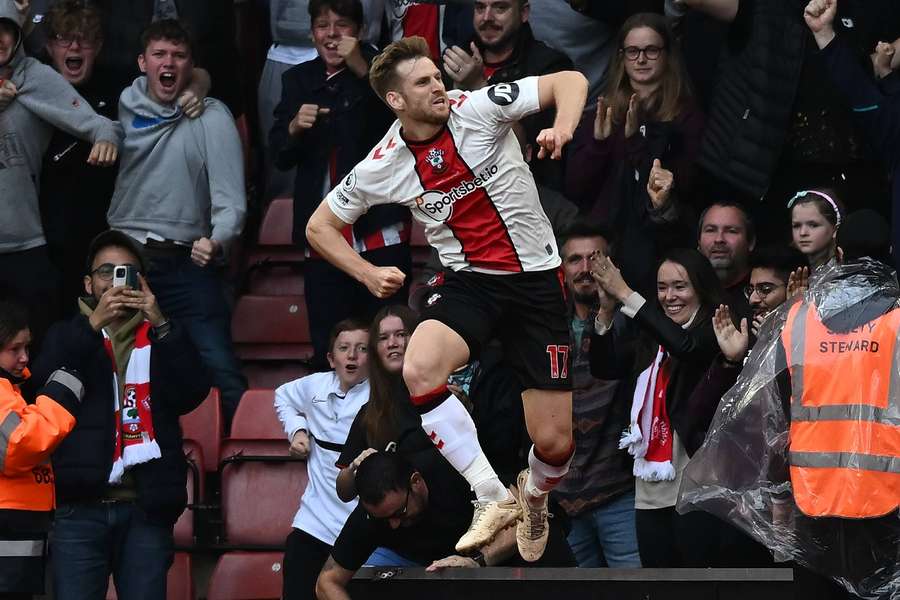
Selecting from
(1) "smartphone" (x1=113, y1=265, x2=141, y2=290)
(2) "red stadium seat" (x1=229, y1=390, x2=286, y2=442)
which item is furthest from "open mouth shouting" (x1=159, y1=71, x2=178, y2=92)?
(1) "smartphone" (x1=113, y1=265, x2=141, y2=290)

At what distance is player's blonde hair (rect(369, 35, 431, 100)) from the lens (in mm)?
7207

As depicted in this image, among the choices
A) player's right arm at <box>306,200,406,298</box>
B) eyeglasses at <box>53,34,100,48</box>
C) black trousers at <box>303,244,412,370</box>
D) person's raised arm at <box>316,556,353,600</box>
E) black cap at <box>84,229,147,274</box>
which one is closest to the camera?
player's right arm at <box>306,200,406,298</box>

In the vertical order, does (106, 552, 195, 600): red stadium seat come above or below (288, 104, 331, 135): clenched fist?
below

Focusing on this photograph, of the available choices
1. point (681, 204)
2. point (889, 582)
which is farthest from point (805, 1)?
point (889, 582)

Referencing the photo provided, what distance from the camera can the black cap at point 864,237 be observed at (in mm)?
7023

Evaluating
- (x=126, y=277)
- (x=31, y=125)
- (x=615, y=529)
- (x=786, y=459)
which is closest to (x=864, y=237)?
(x=786, y=459)

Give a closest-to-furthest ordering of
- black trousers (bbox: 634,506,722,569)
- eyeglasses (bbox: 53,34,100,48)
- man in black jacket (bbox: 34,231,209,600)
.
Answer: black trousers (bbox: 634,506,722,569)
man in black jacket (bbox: 34,231,209,600)
eyeglasses (bbox: 53,34,100,48)

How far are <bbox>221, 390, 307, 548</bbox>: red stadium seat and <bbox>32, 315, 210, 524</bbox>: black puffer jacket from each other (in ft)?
3.21

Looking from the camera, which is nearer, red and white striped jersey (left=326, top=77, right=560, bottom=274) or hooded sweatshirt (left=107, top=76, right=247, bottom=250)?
red and white striped jersey (left=326, top=77, right=560, bottom=274)

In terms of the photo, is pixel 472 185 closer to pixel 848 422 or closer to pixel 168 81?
pixel 848 422

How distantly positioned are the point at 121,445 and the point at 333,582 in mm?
1495

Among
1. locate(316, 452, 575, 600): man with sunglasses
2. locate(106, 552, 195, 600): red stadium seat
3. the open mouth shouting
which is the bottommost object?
locate(106, 552, 195, 600): red stadium seat

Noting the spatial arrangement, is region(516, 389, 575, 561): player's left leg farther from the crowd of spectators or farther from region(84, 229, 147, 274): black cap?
region(84, 229, 147, 274): black cap

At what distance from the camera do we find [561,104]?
6934mm
